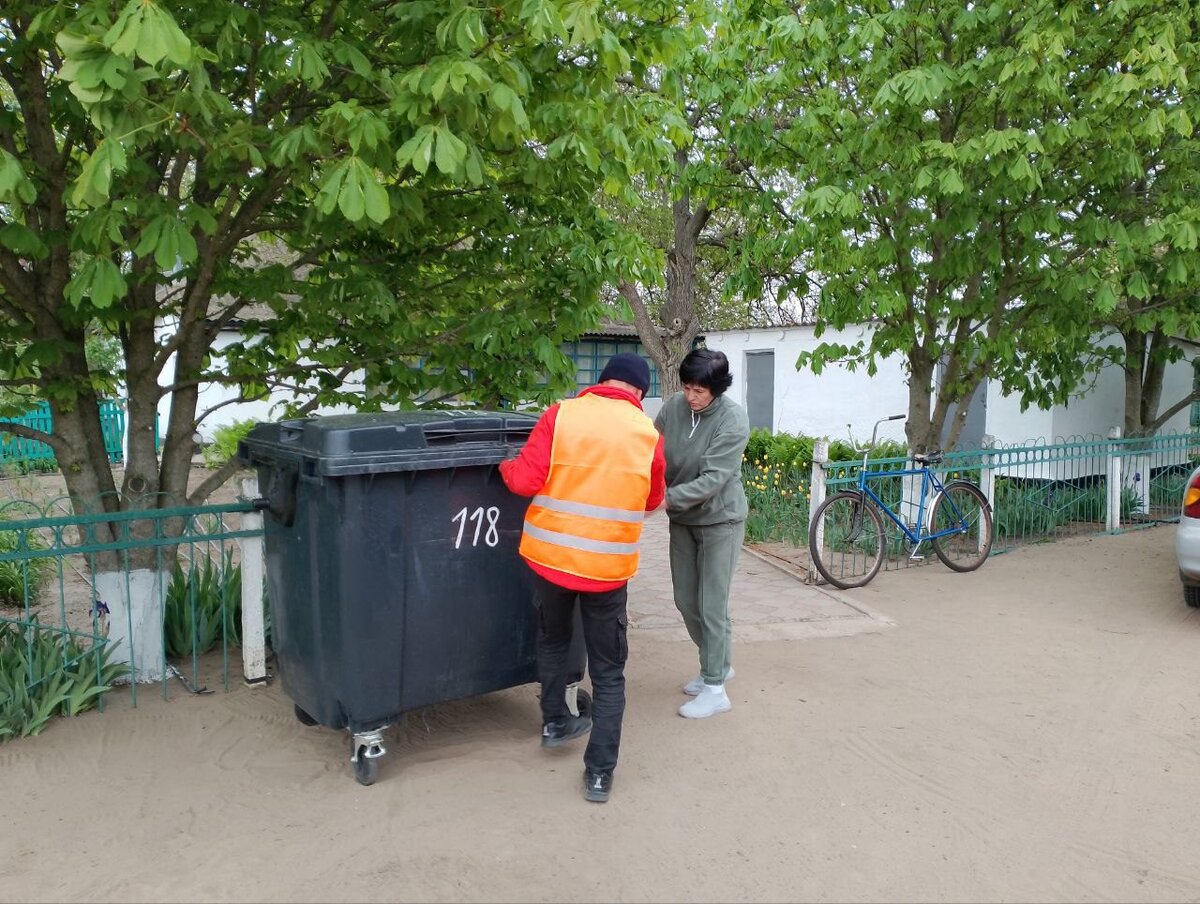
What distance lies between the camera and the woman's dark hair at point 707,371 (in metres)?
4.62

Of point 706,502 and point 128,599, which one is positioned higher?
point 706,502

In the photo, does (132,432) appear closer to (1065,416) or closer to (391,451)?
(391,451)

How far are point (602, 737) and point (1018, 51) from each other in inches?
247

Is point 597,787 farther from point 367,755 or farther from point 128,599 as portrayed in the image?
point 128,599

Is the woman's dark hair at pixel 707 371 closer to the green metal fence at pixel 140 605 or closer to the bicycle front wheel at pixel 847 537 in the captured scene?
the green metal fence at pixel 140 605

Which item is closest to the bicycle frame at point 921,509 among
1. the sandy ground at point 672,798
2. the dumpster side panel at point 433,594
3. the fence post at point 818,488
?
the fence post at point 818,488

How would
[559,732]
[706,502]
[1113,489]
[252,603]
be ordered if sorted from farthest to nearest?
[1113,489] < [252,603] < [706,502] < [559,732]

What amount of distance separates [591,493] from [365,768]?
146 centimetres

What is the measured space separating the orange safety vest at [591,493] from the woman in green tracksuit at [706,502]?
2.55 feet

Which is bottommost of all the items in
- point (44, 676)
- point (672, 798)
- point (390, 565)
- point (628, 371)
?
point (672, 798)

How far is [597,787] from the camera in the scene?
3.87m

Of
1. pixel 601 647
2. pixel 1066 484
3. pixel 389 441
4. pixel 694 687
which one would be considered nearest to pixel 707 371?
pixel 601 647

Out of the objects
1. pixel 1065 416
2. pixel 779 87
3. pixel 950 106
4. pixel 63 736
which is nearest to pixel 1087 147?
pixel 950 106

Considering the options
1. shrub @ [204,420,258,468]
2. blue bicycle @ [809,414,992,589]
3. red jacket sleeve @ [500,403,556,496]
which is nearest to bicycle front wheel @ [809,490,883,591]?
blue bicycle @ [809,414,992,589]
